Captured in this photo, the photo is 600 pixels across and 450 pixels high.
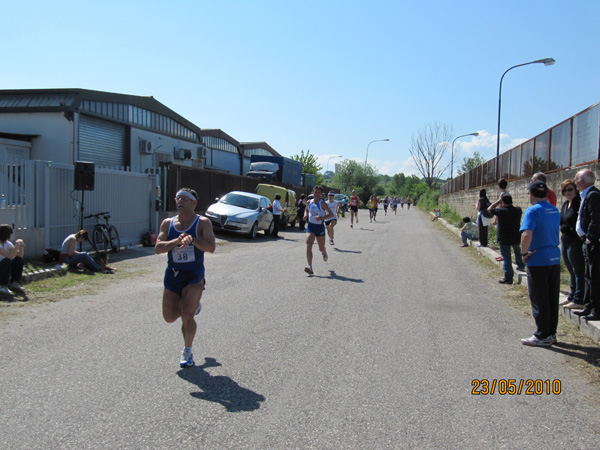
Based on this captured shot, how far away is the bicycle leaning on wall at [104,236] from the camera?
12.8 m

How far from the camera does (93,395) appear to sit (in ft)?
13.0

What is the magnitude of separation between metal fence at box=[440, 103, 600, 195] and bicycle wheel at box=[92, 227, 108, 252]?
38.7 ft

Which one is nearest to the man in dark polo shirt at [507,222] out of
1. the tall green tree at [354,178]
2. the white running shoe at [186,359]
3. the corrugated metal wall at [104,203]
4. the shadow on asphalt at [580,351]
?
the shadow on asphalt at [580,351]

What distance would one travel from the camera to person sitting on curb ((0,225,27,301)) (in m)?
7.58

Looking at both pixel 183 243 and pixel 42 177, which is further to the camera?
pixel 42 177

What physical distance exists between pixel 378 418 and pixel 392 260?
9.43 m

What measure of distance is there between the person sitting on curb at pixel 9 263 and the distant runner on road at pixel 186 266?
411 cm

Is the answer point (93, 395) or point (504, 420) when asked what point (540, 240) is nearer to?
point (504, 420)

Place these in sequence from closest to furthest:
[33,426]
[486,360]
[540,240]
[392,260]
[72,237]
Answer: [33,426] < [486,360] < [540,240] < [72,237] < [392,260]

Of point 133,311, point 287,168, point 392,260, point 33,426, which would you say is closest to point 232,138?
point 287,168

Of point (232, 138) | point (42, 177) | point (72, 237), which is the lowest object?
point (72, 237)

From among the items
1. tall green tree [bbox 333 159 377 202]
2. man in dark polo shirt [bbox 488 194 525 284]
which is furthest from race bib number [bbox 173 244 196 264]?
tall green tree [bbox 333 159 377 202]

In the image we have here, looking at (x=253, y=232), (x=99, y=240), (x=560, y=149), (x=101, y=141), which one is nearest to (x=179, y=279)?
(x=99, y=240)
